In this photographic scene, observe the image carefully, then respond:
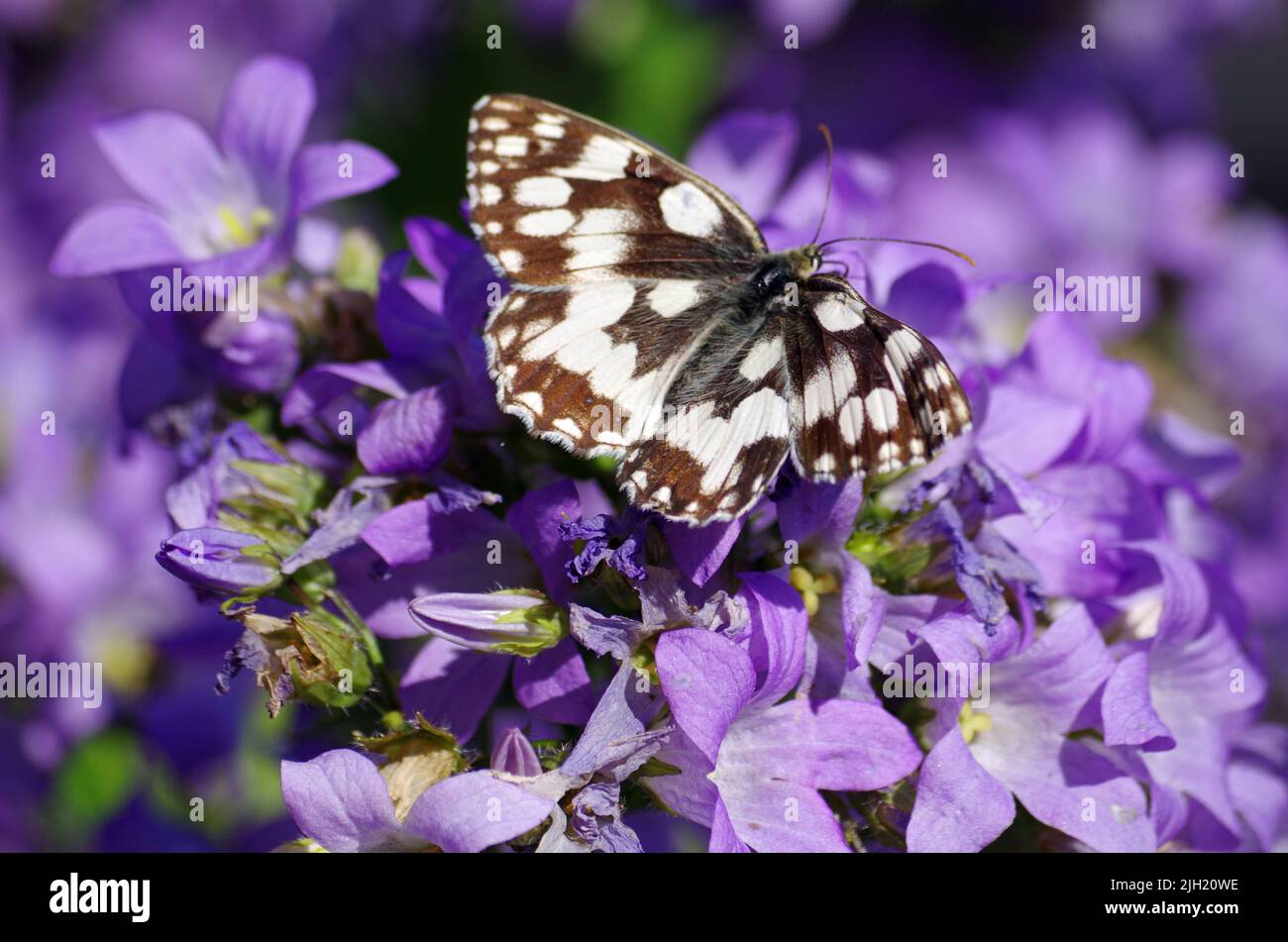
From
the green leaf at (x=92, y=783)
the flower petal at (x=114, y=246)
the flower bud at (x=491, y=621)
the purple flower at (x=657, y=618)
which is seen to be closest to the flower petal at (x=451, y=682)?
the flower bud at (x=491, y=621)

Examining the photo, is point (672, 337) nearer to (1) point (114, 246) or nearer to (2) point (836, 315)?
(2) point (836, 315)

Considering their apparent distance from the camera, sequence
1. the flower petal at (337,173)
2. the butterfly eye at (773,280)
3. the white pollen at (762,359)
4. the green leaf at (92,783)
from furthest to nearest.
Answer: the green leaf at (92,783)
the flower petal at (337,173)
the butterfly eye at (773,280)
the white pollen at (762,359)

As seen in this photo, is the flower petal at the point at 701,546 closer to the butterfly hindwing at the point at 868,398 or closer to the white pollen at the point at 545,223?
the butterfly hindwing at the point at 868,398

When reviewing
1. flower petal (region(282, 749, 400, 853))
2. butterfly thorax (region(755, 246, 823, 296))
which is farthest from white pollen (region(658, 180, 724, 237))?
flower petal (region(282, 749, 400, 853))

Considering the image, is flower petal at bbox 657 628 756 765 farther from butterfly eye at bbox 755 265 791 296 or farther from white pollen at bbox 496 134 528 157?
white pollen at bbox 496 134 528 157

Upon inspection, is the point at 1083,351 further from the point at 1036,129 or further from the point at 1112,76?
the point at 1112,76

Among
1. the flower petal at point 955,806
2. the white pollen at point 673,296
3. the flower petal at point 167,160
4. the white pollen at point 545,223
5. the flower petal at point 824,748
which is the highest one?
the flower petal at point 167,160
